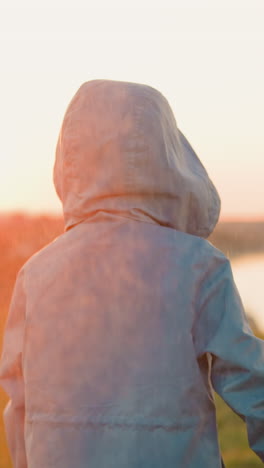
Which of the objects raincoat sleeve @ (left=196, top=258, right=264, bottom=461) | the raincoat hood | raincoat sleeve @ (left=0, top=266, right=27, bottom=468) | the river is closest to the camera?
raincoat sleeve @ (left=196, top=258, right=264, bottom=461)

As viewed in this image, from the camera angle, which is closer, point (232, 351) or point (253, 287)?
point (232, 351)

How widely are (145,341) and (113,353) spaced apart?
9 cm

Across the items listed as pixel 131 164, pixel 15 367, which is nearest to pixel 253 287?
pixel 15 367

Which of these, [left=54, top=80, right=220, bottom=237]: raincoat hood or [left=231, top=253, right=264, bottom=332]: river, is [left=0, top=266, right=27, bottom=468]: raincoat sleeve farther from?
[left=231, top=253, right=264, bottom=332]: river

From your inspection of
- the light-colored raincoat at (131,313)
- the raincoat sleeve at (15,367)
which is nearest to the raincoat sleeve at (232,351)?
the light-colored raincoat at (131,313)

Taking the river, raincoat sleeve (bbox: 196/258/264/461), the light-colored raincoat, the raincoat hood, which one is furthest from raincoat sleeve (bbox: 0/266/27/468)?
the river

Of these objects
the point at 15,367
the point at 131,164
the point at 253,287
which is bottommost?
the point at 253,287

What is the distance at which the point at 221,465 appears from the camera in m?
1.68

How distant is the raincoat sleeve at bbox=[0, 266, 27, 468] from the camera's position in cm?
184

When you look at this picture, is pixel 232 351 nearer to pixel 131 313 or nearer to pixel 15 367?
pixel 131 313

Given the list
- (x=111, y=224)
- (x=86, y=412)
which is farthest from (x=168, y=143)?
(x=86, y=412)

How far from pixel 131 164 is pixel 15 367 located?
2.16 feet

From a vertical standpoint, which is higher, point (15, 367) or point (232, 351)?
point (232, 351)

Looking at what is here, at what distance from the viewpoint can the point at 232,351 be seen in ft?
5.06
